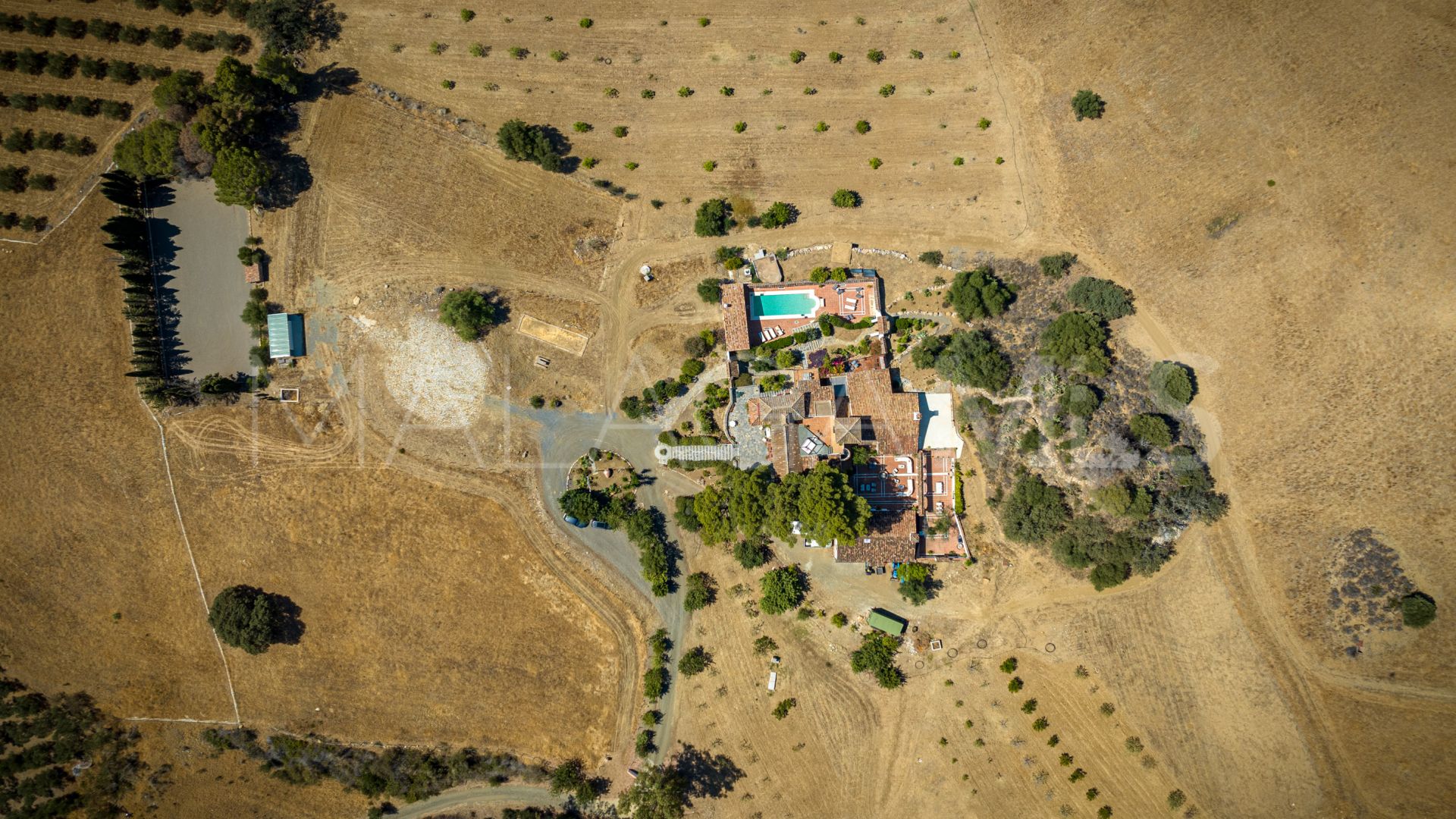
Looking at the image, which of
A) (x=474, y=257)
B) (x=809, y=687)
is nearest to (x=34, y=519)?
(x=474, y=257)

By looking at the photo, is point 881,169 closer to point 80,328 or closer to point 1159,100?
point 1159,100

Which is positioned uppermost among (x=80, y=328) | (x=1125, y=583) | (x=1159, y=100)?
(x=1159, y=100)

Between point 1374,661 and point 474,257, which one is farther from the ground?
point 474,257

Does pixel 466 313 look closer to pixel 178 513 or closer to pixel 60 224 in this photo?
pixel 178 513

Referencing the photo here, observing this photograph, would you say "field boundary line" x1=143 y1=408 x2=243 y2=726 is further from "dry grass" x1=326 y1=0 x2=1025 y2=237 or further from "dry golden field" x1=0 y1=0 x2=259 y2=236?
"dry grass" x1=326 y1=0 x2=1025 y2=237

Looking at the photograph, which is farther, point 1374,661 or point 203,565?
point 203,565

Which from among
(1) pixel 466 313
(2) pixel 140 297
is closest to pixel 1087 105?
(1) pixel 466 313
